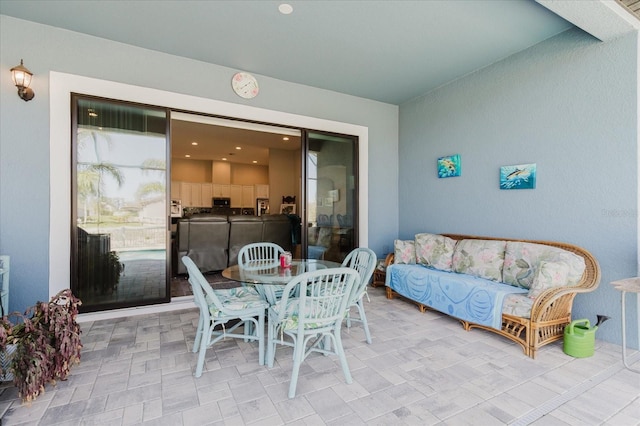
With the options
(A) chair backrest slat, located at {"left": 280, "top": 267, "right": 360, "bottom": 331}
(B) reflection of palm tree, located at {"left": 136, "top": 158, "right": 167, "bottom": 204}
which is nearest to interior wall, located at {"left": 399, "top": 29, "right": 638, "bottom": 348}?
(A) chair backrest slat, located at {"left": 280, "top": 267, "right": 360, "bottom": 331}

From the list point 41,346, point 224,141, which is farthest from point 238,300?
point 224,141

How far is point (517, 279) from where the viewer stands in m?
3.22

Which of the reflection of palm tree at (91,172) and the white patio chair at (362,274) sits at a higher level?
the reflection of palm tree at (91,172)

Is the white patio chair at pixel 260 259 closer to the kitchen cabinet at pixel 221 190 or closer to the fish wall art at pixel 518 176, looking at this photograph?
the fish wall art at pixel 518 176

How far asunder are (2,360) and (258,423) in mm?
1749

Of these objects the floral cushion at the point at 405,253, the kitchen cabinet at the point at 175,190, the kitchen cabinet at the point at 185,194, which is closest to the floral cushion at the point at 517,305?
the floral cushion at the point at 405,253

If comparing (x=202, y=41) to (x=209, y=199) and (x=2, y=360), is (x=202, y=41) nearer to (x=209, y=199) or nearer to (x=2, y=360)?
(x=2, y=360)

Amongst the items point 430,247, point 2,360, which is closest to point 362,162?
point 430,247

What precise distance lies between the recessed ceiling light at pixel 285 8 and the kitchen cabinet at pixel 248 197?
8.64m

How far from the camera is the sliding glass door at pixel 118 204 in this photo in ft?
11.2

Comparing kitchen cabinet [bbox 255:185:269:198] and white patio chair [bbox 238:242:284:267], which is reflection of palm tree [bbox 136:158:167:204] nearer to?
white patio chair [bbox 238:242:284:267]

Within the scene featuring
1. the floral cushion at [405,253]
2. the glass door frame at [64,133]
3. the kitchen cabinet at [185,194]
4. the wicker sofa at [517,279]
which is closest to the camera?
the wicker sofa at [517,279]

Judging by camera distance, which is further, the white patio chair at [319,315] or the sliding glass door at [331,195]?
the sliding glass door at [331,195]

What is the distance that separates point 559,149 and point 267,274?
3.39 m
